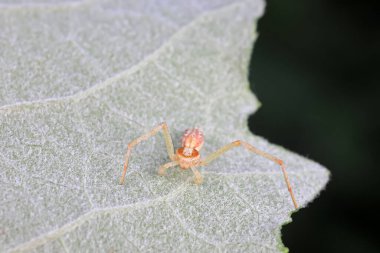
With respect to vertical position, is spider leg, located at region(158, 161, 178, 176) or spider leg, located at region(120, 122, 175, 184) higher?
spider leg, located at region(120, 122, 175, 184)

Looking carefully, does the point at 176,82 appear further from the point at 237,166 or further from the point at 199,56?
the point at 237,166

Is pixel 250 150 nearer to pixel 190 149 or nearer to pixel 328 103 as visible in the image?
pixel 190 149

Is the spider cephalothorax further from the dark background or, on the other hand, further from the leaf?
the dark background

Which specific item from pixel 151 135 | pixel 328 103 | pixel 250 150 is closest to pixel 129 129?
pixel 151 135

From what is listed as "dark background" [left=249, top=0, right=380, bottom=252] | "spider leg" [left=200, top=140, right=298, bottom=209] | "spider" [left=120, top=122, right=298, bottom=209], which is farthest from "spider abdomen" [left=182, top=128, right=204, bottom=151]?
"dark background" [left=249, top=0, right=380, bottom=252]

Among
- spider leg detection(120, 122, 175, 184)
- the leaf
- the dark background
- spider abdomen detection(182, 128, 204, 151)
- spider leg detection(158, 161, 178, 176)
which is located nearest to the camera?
the leaf

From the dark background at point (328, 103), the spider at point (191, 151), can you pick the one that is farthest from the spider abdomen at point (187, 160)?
the dark background at point (328, 103)

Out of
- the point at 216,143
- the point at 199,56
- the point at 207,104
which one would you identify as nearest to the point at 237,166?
the point at 216,143
